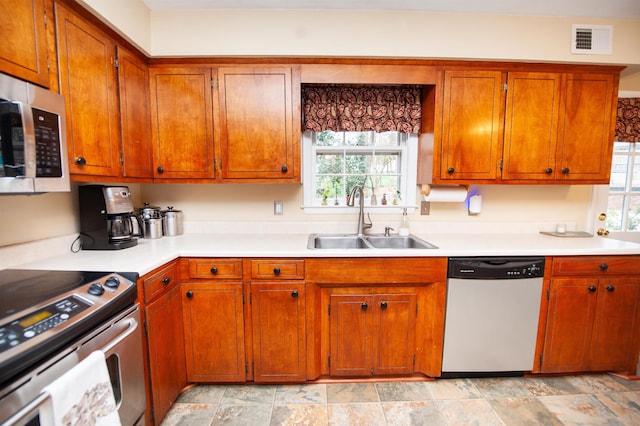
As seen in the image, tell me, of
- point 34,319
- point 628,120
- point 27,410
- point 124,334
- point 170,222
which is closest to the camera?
point 27,410

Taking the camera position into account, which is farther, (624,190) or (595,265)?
(624,190)

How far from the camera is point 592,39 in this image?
1.94 m

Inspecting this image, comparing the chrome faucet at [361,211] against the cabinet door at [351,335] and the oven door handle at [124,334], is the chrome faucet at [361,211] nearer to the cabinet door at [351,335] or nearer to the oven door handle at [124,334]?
the cabinet door at [351,335]

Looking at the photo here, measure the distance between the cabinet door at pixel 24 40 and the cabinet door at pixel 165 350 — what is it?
3.73 ft

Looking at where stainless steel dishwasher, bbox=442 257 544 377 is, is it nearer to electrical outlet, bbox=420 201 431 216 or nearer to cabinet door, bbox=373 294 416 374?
cabinet door, bbox=373 294 416 374

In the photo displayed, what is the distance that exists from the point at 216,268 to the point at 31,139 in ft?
3.36

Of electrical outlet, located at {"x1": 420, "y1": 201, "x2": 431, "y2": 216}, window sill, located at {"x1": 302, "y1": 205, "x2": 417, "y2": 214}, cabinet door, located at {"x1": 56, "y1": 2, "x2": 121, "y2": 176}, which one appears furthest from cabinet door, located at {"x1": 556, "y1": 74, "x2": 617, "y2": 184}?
cabinet door, located at {"x1": 56, "y1": 2, "x2": 121, "y2": 176}

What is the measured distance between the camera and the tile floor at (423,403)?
159 cm

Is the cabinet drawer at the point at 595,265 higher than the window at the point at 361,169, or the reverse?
the window at the point at 361,169

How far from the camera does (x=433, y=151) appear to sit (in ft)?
6.63

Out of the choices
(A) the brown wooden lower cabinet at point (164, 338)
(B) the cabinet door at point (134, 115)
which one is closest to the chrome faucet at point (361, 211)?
(A) the brown wooden lower cabinet at point (164, 338)

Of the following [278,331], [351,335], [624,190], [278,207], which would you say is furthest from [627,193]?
[278,331]

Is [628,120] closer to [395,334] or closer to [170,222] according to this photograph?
[395,334]

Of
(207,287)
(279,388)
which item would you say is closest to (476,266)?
(279,388)
